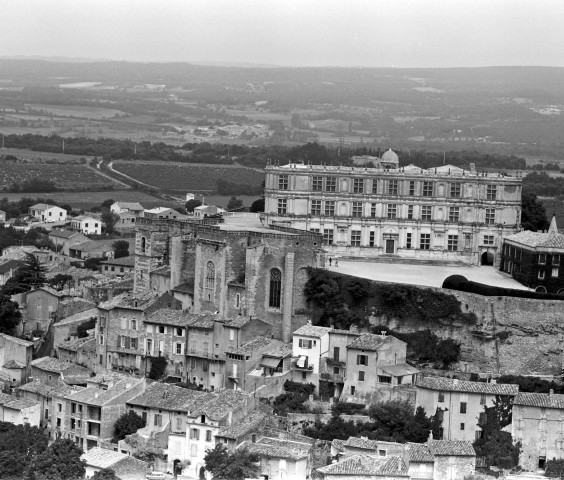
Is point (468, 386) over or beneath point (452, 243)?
beneath

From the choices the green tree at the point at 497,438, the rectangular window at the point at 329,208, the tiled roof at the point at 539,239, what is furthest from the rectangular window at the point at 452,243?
the green tree at the point at 497,438

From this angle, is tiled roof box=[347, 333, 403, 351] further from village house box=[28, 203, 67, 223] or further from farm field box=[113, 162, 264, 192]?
farm field box=[113, 162, 264, 192]

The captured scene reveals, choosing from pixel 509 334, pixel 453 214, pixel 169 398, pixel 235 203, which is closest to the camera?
pixel 169 398

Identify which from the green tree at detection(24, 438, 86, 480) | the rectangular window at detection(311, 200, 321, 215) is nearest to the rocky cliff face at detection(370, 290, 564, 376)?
the rectangular window at detection(311, 200, 321, 215)

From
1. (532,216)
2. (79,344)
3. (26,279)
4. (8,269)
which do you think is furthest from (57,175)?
(79,344)

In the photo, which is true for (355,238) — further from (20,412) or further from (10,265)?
(10,265)

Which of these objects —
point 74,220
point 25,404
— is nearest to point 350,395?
point 25,404
